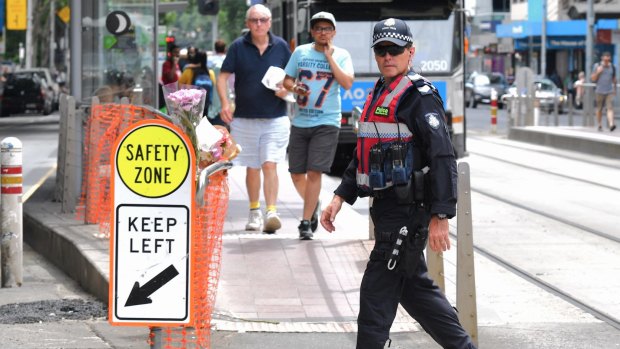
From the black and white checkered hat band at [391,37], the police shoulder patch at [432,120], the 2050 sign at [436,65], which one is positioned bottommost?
the police shoulder patch at [432,120]

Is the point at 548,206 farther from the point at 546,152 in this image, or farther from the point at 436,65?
the point at 546,152

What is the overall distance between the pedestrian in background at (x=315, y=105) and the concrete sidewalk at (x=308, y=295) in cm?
46

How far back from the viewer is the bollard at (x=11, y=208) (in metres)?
9.34

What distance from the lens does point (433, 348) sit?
7.24m

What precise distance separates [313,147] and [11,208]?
8.13 feet

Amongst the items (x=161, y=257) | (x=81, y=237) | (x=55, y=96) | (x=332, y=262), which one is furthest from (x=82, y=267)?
(x=55, y=96)

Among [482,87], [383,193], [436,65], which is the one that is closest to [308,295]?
[383,193]

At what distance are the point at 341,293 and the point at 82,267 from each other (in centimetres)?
219

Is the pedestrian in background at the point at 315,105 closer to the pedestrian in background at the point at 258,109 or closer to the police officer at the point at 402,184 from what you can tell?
the pedestrian in background at the point at 258,109

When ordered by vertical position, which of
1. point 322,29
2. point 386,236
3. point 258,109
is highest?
point 322,29

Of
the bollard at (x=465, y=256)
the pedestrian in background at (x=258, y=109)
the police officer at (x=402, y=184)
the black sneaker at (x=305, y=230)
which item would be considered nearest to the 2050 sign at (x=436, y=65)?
the pedestrian in background at (x=258, y=109)

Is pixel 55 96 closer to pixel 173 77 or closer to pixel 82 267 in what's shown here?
pixel 173 77

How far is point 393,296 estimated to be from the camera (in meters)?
5.79

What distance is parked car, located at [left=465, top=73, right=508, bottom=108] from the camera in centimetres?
5603
